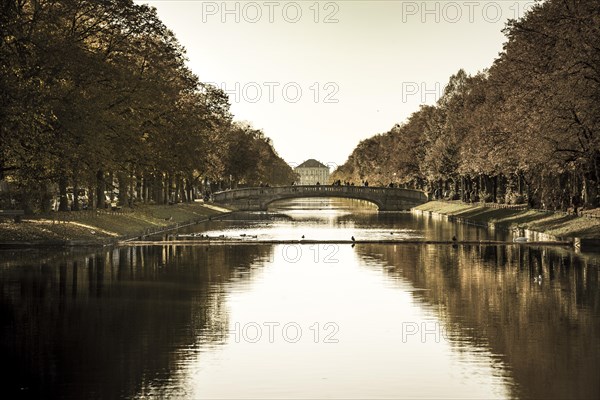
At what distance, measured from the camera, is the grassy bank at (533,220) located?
2512 inches

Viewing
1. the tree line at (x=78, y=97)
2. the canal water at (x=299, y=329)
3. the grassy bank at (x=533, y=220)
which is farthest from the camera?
the grassy bank at (x=533, y=220)

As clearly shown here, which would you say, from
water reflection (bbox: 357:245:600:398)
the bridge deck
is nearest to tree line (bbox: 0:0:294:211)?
the bridge deck

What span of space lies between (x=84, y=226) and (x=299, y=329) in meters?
40.7

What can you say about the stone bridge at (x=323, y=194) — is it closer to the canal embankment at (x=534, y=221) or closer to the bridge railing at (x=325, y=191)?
the bridge railing at (x=325, y=191)

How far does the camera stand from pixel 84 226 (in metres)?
65.7

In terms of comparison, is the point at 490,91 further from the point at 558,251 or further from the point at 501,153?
the point at 558,251

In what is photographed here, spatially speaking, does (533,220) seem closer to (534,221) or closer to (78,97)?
(534,221)

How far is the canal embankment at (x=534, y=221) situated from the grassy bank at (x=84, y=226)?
2784 centimetres

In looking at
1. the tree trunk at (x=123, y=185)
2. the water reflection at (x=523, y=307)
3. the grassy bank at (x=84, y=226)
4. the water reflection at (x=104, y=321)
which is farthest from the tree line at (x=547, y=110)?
the tree trunk at (x=123, y=185)

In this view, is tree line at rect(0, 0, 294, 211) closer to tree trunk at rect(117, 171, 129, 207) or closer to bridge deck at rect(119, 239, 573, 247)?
tree trunk at rect(117, 171, 129, 207)

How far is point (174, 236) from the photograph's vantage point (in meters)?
75.4

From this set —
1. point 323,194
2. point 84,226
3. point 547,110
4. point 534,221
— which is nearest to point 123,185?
point 84,226

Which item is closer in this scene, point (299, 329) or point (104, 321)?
point (299, 329)

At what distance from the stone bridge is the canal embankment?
1738 inches
